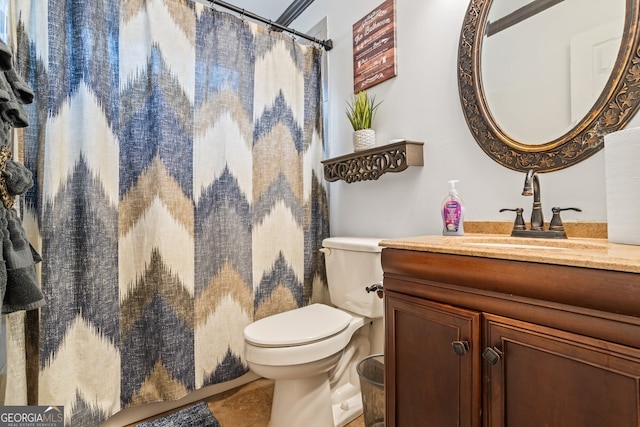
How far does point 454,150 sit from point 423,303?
736 millimetres

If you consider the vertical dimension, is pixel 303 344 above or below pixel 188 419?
above

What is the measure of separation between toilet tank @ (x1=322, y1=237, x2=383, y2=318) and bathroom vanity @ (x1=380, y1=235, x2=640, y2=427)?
428mm

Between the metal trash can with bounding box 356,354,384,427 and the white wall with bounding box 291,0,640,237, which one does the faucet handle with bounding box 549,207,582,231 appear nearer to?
the white wall with bounding box 291,0,640,237

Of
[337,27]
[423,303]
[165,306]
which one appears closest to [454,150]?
[423,303]

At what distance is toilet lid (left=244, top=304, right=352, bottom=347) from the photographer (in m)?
1.23

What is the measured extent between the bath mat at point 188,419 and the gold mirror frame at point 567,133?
5.51 feet

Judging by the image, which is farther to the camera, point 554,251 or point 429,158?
point 429,158

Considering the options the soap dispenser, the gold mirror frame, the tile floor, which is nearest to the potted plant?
the gold mirror frame

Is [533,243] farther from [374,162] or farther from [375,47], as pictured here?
[375,47]

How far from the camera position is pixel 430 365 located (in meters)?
0.85

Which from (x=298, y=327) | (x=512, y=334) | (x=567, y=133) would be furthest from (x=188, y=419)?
(x=567, y=133)

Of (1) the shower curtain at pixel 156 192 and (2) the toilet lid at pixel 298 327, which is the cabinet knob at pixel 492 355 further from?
(1) the shower curtain at pixel 156 192

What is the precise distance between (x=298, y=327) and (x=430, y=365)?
2.13ft

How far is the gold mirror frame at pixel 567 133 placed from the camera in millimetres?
887
